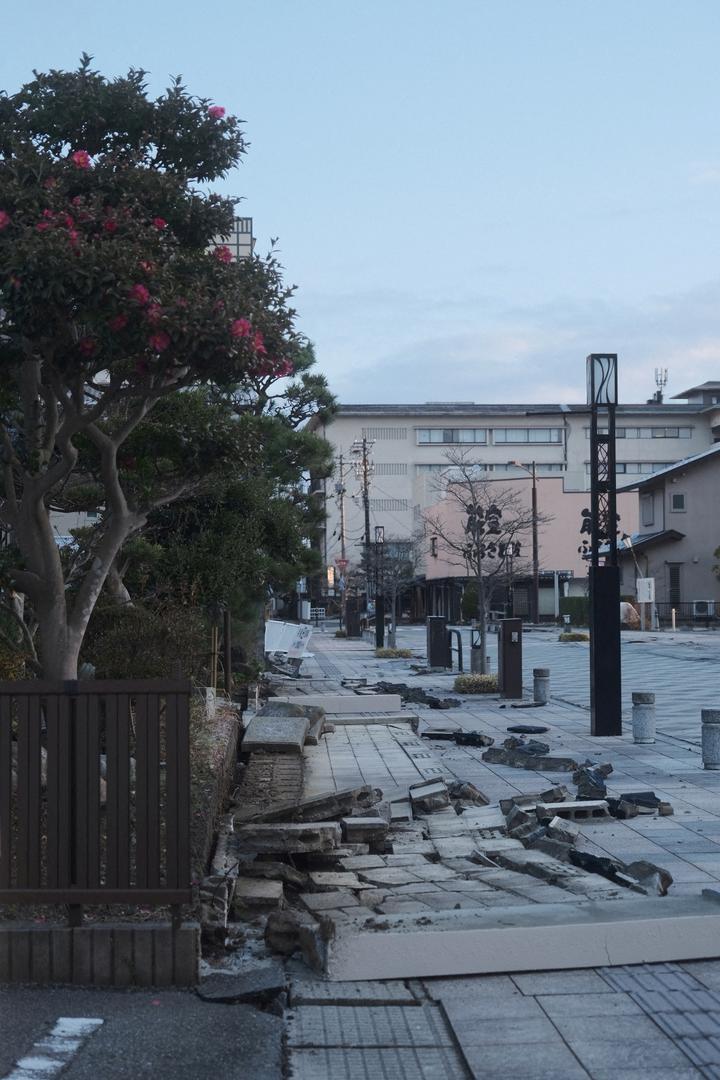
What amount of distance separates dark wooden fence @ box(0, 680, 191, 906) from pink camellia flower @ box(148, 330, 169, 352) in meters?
2.78

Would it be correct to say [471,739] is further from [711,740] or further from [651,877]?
[651,877]

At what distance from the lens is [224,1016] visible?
4.68 metres

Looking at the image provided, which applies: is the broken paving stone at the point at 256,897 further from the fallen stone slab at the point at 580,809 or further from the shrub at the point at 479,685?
the shrub at the point at 479,685

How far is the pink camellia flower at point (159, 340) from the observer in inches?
290

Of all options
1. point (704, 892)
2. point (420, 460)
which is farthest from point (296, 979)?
point (420, 460)

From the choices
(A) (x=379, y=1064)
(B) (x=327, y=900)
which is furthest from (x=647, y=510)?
(A) (x=379, y=1064)

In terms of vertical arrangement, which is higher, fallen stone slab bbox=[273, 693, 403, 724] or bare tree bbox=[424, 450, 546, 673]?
bare tree bbox=[424, 450, 546, 673]

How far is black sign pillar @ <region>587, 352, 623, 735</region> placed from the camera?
15.2 m

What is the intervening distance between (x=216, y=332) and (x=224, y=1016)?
13.5 feet

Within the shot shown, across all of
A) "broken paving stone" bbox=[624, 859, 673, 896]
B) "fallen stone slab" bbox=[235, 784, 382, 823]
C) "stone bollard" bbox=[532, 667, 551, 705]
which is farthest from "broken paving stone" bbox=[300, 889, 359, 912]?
"stone bollard" bbox=[532, 667, 551, 705]

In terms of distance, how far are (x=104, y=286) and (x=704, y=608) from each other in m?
55.4

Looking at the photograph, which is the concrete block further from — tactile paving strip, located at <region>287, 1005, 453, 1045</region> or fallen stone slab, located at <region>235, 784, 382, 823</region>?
tactile paving strip, located at <region>287, 1005, 453, 1045</region>

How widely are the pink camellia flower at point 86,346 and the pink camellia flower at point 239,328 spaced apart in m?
0.86

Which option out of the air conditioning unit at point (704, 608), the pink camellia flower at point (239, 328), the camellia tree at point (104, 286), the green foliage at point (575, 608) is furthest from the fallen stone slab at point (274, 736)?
the green foliage at point (575, 608)
